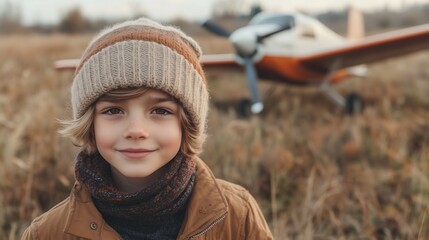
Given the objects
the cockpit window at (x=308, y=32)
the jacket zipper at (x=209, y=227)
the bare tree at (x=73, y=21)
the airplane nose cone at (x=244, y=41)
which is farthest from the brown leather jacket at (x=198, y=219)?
the bare tree at (x=73, y=21)

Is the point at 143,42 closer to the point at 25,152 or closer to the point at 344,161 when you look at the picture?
the point at 25,152

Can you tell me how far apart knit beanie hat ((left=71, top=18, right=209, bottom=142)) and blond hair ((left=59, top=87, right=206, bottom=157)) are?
0.02 meters

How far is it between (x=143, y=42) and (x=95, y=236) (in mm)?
586

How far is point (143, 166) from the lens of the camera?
1.52 metres

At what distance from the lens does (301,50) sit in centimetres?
790

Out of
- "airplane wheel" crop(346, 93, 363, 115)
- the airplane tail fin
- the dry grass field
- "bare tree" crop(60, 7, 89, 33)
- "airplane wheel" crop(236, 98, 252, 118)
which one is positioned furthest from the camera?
"bare tree" crop(60, 7, 89, 33)

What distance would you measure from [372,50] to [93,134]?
22.1 ft

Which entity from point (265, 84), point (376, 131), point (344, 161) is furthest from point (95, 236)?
point (265, 84)

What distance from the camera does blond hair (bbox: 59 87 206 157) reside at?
1491mm

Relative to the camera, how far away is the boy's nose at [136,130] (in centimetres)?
146

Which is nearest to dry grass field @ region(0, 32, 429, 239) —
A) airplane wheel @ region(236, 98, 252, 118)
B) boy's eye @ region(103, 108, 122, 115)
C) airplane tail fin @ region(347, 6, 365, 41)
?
boy's eye @ region(103, 108, 122, 115)

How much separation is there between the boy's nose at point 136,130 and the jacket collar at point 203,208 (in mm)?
276

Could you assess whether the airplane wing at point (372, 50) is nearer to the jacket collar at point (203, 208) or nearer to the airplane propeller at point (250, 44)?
the airplane propeller at point (250, 44)

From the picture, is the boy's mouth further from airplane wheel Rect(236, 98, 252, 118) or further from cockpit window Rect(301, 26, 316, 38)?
cockpit window Rect(301, 26, 316, 38)
